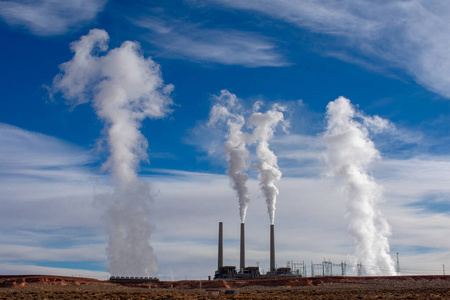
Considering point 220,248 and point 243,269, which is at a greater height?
point 220,248

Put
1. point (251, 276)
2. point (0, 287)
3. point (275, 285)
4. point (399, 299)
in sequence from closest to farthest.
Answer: point (399, 299) < point (0, 287) < point (275, 285) < point (251, 276)

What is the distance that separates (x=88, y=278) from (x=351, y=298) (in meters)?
63.7

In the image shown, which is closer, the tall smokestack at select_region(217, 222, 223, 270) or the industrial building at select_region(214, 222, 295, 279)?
the industrial building at select_region(214, 222, 295, 279)

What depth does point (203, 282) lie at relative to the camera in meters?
89.9

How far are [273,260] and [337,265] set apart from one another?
685 inches

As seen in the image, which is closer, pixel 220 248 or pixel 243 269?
pixel 243 269

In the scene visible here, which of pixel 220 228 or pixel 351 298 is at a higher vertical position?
pixel 220 228

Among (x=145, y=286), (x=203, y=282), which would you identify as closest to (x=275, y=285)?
(x=203, y=282)

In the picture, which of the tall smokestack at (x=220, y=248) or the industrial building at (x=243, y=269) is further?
the tall smokestack at (x=220, y=248)

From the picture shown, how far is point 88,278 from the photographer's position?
3787 inches

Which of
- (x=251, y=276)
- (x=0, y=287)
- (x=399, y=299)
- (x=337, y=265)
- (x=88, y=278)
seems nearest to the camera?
(x=399, y=299)

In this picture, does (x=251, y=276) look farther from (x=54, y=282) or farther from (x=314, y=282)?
(x=54, y=282)

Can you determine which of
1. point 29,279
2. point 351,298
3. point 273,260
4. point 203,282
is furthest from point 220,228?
point 351,298

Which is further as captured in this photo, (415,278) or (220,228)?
(220,228)
